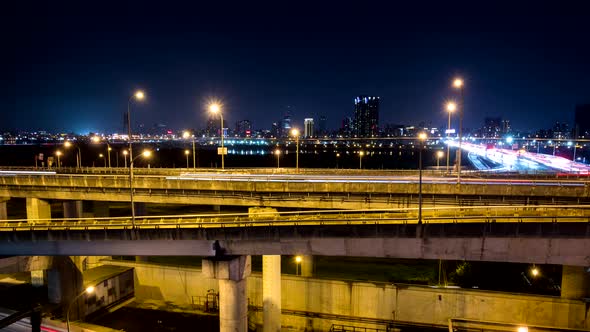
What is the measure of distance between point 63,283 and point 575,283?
37343 millimetres

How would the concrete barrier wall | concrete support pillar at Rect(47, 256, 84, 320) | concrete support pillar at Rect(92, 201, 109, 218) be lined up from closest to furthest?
the concrete barrier wall
concrete support pillar at Rect(47, 256, 84, 320)
concrete support pillar at Rect(92, 201, 109, 218)

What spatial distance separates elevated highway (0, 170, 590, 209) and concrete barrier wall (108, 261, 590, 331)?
6.71m

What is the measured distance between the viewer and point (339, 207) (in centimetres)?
2698

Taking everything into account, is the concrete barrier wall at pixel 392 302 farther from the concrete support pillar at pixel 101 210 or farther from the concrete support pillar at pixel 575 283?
the concrete support pillar at pixel 101 210

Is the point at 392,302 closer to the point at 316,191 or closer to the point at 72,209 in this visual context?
the point at 316,191

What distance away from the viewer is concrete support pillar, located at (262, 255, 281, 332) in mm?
26391

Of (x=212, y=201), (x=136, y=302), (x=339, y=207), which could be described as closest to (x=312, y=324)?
(x=339, y=207)

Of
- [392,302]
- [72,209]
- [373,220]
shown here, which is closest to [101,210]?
[72,209]

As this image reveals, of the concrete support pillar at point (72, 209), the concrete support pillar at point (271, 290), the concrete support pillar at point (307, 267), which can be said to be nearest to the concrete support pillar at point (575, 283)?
the concrete support pillar at point (307, 267)

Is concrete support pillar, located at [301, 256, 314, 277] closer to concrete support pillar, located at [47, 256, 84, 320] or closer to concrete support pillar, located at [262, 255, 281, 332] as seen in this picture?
concrete support pillar, located at [262, 255, 281, 332]

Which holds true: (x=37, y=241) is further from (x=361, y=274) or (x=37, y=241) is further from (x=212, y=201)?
(x=361, y=274)

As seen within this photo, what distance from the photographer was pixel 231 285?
21.7 m

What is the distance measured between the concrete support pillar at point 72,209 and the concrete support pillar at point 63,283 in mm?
6937

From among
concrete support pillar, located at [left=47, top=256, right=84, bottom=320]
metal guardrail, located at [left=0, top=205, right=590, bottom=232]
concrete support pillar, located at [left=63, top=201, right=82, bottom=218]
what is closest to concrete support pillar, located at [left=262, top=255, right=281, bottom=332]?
metal guardrail, located at [left=0, top=205, right=590, bottom=232]
